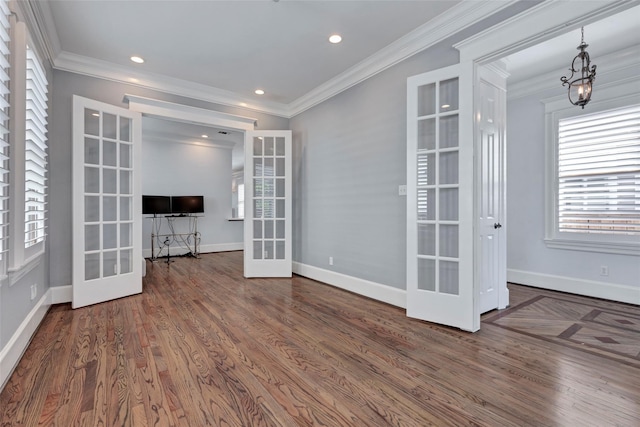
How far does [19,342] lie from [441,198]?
3513mm

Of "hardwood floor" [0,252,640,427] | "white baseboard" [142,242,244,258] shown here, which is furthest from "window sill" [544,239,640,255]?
"white baseboard" [142,242,244,258]

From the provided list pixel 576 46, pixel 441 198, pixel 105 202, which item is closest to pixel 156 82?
pixel 105 202

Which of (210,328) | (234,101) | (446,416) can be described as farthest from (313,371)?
(234,101)

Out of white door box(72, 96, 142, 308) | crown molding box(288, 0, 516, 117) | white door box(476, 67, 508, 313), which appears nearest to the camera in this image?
crown molding box(288, 0, 516, 117)

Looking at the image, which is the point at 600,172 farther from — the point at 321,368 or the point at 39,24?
the point at 39,24

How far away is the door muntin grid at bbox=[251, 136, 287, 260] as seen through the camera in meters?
4.74

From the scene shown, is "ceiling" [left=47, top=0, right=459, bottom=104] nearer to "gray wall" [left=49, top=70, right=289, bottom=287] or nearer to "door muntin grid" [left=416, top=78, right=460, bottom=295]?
"gray wall" [left=49, top=70, right=289, bottom=287]

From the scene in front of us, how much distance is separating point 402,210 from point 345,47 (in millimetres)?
1896

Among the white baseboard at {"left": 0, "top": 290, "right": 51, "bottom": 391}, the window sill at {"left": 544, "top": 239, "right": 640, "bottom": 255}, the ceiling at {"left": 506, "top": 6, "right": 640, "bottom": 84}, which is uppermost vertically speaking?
the ceiling at {"left": 506, "top": 6, "right": 640, "bottom": 84}

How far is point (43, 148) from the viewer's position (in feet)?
9.73

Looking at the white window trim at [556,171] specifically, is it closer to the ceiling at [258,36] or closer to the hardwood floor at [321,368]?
the ceiling at [258,36]

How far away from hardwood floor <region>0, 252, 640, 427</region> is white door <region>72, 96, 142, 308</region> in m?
0.34

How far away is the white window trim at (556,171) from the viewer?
3.46m

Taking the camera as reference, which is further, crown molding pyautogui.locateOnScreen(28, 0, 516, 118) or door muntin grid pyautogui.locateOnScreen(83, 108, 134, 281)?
door muntin grid pyautogui.locateOnScreen(83, 108, 134, 281)
